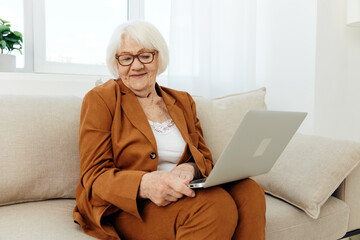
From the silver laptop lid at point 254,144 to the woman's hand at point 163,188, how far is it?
0.25 ft

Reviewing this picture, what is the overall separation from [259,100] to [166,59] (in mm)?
588

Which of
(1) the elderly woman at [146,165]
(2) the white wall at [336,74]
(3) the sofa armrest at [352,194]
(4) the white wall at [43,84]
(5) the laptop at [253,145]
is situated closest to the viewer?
(5) the laptop at [253,145]

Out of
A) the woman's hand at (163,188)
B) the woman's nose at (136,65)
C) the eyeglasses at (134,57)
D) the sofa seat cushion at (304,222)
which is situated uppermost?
the eyeglasses at (134,57)

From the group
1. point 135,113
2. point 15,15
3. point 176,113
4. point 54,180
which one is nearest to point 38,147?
point 54,180

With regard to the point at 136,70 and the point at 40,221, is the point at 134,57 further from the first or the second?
the point at 40,221

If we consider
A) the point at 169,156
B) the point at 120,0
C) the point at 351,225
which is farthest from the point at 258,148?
the point at 120,0

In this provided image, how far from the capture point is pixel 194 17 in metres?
1.99

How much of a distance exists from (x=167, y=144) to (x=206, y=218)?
1.31ft

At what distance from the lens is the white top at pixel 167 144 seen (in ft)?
4.11

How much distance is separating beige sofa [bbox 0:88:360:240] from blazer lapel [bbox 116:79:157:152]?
0.80ft

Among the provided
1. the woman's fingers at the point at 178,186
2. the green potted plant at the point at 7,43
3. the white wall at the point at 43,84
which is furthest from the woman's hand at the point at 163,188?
the green potted plant at the point at 7,43

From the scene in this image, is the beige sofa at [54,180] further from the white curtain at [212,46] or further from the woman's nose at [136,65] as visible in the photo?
the white curtain at [212,46]

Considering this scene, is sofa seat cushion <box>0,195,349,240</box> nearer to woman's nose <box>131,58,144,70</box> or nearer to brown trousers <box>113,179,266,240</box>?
brown trousers <box>113,179,266,240</box>

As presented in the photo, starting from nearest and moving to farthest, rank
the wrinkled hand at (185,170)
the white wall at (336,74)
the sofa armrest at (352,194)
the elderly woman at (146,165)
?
the elderly woman at (146,165), the wrinkled hand at (185,170), the sofa armrest at (352,194), the white wall at (336,74)
